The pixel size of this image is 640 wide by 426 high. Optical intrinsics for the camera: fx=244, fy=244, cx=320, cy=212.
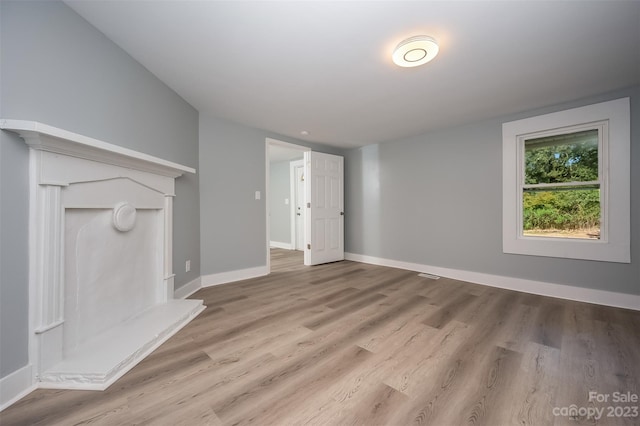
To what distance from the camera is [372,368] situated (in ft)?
4.87

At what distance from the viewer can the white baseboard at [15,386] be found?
1144 mm

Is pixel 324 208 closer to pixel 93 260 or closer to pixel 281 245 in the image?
pixel 281 245

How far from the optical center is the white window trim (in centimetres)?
237

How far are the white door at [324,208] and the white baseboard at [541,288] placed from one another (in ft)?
4.21

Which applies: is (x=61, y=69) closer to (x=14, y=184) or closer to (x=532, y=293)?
(x=14, y=184)

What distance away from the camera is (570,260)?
267 centimetres

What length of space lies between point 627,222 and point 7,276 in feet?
15.2

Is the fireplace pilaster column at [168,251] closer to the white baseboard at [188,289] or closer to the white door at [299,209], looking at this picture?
the white baseboard at [188,289]

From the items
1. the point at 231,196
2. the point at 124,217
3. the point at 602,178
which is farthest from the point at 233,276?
the point at 602,178

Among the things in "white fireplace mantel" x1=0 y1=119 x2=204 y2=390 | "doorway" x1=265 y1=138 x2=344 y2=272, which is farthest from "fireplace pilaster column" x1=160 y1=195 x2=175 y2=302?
"doorway" x1=265 y1=138 x2=344 y2=272

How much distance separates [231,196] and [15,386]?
2.39 m

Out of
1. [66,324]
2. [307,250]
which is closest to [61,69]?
[66,324]

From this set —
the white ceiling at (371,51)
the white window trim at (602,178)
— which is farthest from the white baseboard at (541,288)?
the white ceiling at (371,51)

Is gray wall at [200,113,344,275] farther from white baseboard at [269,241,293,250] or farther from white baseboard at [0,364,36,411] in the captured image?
white baseboard at [269,241,293,250]
